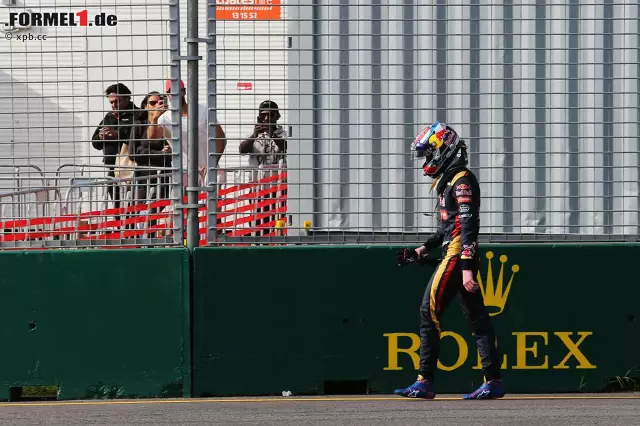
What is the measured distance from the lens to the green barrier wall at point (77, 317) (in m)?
7.88

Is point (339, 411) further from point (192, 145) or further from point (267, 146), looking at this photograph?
point (192, 145)

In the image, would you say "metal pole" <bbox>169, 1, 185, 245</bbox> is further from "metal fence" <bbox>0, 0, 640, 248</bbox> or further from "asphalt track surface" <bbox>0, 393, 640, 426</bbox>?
"asphalt track surface" <bbox>0, 393, 640, 426</bbox>

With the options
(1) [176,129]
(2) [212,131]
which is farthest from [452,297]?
(1) [176,129]

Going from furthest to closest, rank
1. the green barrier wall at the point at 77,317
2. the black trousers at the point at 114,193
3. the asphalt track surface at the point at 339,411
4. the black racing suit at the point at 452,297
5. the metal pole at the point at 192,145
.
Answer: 1. the black trousers at the point at 114,193
2. the metal pole at the point at 192,145
3. the green barrier wall at the point at 77,317
4. the black racing suit at the point at 452,297
5. the asphalt track surface at the point at 339,411

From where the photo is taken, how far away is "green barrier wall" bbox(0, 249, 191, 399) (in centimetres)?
788

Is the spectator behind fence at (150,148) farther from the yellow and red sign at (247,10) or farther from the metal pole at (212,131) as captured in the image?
Answer: the yellow and red sign at (247,10)

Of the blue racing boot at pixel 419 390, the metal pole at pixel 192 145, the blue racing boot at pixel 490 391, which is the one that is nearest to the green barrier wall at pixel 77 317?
the metal pole at pixel 192 145

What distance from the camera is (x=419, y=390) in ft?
25.0

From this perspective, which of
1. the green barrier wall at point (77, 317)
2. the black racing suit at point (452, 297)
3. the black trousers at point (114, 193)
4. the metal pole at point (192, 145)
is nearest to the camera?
the black racing suit at point (452, 297)

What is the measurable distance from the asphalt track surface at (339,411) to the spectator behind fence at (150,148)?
1.46 meters

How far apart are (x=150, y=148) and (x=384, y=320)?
6.48 ft

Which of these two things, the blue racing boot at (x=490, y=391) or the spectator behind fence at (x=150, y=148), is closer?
the blue racing boot at (x=490, y=391)

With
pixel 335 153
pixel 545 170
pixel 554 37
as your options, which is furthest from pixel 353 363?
pixel 554 37

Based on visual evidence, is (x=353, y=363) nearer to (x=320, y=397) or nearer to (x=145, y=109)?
(x=320, y=397)
